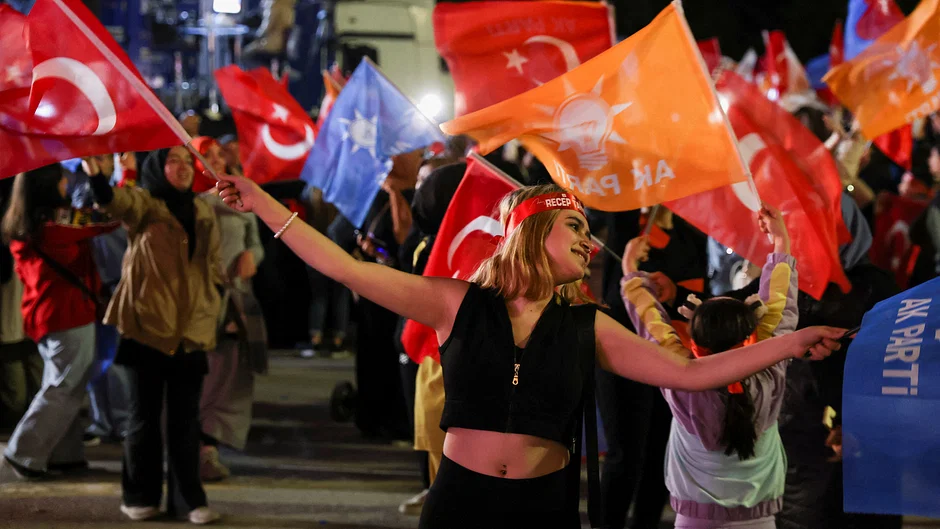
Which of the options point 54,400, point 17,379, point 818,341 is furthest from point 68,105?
point 17,379

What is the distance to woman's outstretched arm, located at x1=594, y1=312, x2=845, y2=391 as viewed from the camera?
3.04 meters

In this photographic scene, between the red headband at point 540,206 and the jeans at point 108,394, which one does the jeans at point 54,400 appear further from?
the red headband at point 540,206

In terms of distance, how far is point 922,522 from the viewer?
6.53m

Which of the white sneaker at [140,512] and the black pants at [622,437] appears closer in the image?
the black pants at [622,437]

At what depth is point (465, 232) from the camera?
16.9 feet

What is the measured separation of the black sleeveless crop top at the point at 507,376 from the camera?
3.26 metres

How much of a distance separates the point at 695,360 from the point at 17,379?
272 inches

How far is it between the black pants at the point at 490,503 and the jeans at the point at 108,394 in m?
5.72

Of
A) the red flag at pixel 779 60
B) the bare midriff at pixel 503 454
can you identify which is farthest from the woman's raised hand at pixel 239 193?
the red flag at pixel 779 60

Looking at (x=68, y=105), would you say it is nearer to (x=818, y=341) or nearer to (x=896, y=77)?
(x=818, y=341)

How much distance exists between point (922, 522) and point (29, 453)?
575 cm

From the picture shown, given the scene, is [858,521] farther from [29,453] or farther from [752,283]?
[29,453]

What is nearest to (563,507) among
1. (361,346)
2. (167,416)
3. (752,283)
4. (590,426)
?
(590,426)

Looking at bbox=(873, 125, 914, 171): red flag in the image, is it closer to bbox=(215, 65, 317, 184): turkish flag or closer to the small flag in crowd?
the small flag in crowd
